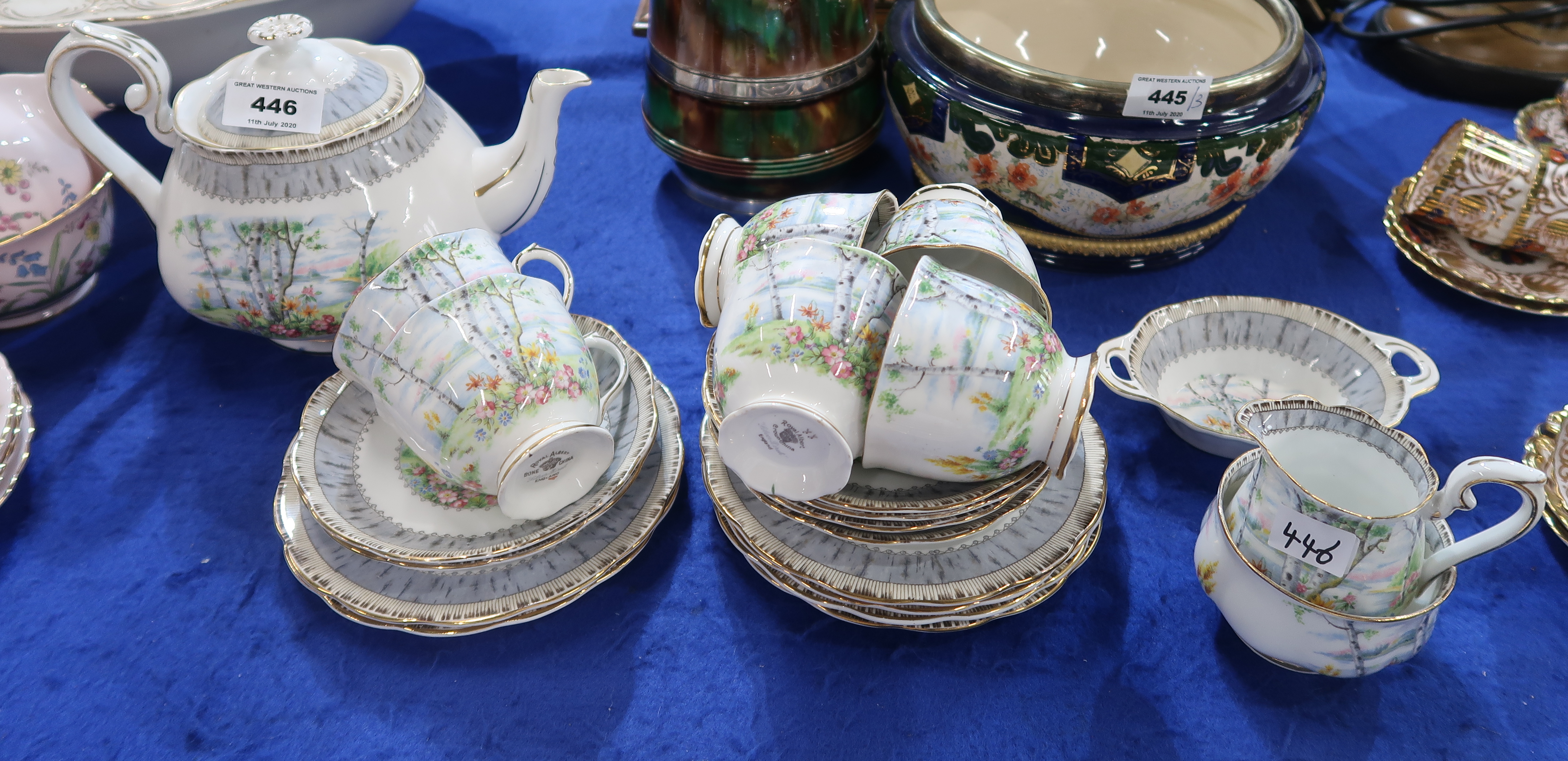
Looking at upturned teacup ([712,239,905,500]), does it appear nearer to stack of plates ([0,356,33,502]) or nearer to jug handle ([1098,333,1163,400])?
jug handle ([1098,333,1163,400])

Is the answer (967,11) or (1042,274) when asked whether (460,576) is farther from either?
(967,11)

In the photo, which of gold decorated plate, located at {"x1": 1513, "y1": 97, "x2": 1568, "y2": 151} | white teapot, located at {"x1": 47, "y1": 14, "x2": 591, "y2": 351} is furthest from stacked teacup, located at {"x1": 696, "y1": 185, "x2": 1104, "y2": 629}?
gold decorated plate, located at {"x1": 1513, "y1": 97, "x2": 1568, "y2": 151}

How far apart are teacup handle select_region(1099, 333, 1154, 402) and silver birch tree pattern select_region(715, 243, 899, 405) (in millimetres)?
327

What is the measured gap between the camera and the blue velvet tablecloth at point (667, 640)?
0.84m

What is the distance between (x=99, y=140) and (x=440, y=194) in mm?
378

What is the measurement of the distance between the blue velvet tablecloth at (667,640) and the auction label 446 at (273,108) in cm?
36

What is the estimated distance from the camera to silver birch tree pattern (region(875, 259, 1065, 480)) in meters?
0.73

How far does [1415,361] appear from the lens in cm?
109

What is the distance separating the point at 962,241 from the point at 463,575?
54 centimetres

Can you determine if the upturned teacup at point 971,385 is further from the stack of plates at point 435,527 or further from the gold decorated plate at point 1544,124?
the gold decorated plate at point 1544,124

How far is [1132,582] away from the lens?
3.16ft

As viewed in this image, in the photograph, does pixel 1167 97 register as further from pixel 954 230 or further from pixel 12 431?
pixel 12 431

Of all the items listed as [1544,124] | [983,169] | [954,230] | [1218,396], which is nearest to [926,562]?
[954,230]

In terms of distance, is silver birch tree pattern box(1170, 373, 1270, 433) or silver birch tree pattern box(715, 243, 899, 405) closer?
silver birch tree pattern box(715, 243, 899, 405)
